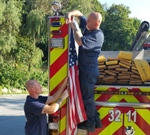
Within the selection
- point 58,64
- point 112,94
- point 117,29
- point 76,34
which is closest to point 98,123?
point 112,94

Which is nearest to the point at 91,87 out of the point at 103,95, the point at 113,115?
the point at 103,95

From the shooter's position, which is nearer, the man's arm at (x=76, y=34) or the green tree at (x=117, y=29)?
the man's arm at (x=76, y=34)

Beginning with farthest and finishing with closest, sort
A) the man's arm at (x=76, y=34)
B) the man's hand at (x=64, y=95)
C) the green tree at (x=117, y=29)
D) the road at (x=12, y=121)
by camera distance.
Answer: the green tree at (x=117, y=29), the road at (x=12, y=121), the man's hand at (x=64, y=95), the man's arm at (x=76, y=34)

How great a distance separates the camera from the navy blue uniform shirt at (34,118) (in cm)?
346

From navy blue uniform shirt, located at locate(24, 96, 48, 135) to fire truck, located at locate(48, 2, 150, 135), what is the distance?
0.08m

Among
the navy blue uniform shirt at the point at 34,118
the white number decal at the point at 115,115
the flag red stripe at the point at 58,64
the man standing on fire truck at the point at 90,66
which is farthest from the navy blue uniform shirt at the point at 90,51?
the navy blue uniform shirt at the point at 34,118

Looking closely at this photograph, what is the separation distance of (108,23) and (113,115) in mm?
42979

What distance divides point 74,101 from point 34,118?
51cm

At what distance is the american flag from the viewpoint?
3373 millimetres

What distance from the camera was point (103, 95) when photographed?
3.49 m

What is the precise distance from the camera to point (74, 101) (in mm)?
3404

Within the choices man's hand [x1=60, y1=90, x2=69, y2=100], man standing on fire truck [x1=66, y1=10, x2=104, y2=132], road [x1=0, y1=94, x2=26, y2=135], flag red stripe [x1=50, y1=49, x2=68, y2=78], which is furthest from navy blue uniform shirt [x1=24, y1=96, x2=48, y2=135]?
road [x1=0, y1=94, x2=26, y2=135]

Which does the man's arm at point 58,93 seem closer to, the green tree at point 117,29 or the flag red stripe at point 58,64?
the flag red stripe at point 58,64

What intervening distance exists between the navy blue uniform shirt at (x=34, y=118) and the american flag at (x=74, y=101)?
323mm
